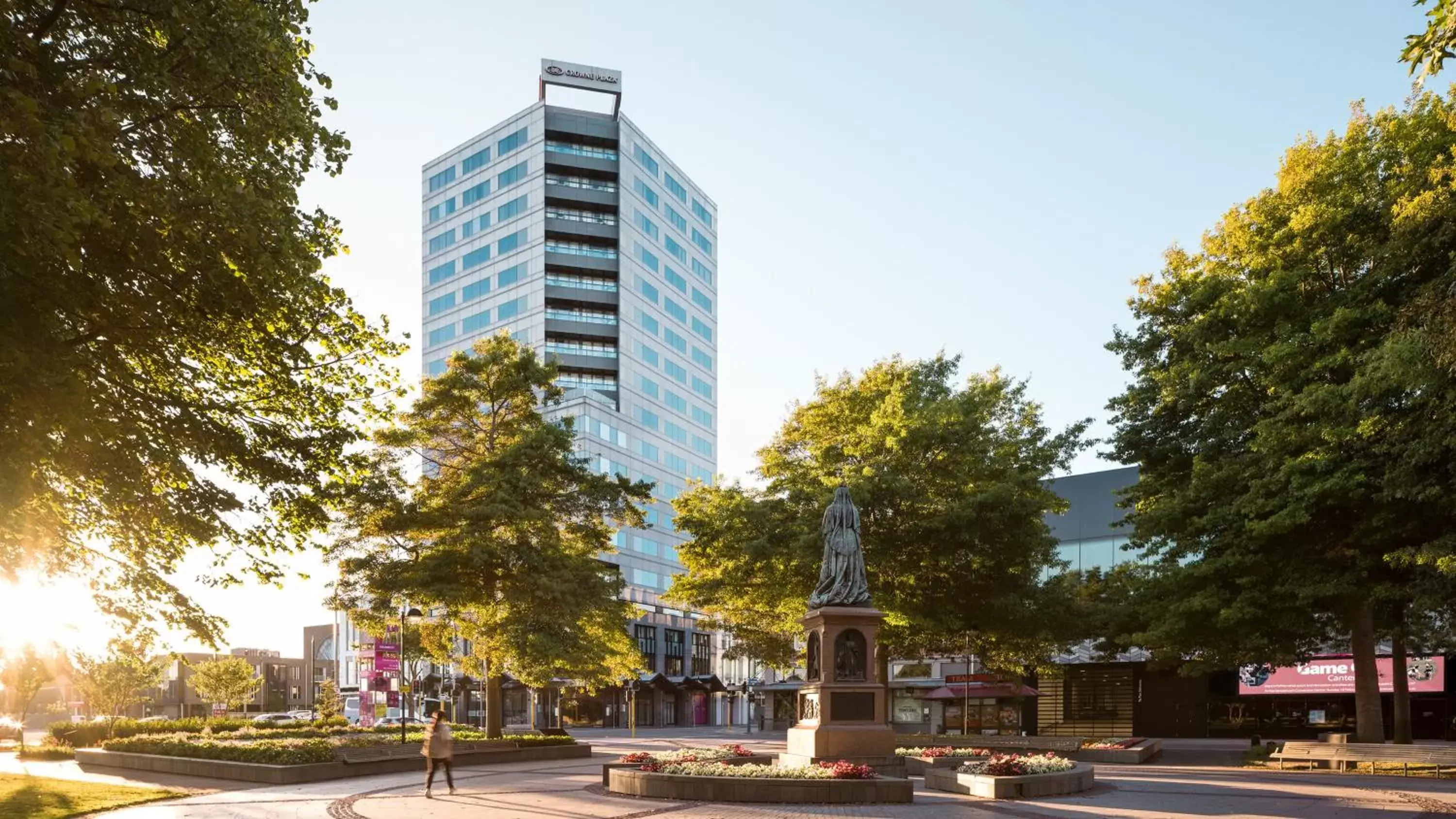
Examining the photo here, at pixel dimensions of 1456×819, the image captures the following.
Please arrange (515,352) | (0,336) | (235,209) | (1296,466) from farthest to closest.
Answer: (515,352), (1296,466), (235,209), (0,336)

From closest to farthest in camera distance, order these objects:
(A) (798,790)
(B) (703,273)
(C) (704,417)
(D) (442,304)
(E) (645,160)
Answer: (A) (798,790), (D) (442,304), (E) (645,160), (C) (704,417), (B) (703,273)

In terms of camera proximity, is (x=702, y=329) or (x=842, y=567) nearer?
(x=842, y=567)

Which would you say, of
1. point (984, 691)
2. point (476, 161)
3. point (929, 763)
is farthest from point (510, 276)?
point (929, 763)

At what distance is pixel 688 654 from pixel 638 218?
124ft

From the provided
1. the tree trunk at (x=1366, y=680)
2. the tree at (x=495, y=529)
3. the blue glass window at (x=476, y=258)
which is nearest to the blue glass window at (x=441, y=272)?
the blue glass window at (x=476, y=258)

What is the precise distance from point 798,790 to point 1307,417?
16409 mm

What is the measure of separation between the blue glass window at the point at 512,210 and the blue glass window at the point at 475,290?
5.34m

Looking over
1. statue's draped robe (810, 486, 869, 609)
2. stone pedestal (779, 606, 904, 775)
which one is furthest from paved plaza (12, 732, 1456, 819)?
statue's draped robe (810, 486, 869, 609)

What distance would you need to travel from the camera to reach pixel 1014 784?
18.7 m

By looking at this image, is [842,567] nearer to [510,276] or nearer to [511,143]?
[510,276]

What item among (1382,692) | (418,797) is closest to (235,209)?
(418,797)

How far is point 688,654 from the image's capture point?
9462cm

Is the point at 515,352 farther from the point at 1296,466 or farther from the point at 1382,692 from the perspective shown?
the point at 1382,692

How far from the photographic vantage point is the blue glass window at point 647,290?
9294 cm
